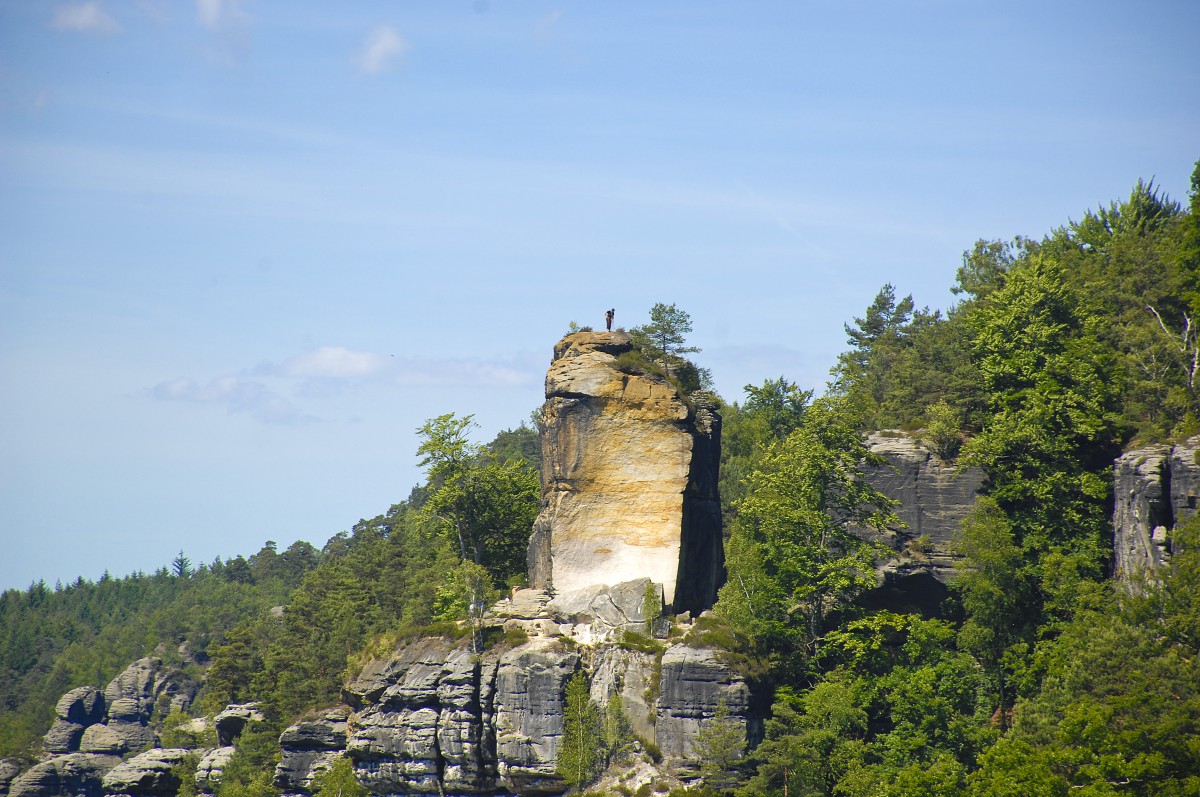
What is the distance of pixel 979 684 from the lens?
50531mm

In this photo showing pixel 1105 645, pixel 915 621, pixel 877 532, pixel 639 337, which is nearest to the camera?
pixel 1105 645

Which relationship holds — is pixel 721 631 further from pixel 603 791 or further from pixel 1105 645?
pixel 1105 645

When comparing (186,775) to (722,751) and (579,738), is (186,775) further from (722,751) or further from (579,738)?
(722,751)

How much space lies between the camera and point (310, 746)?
63.4 meters

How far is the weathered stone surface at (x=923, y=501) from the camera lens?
182ft

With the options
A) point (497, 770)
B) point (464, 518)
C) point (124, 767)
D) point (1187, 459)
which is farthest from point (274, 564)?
point (1187, 459)

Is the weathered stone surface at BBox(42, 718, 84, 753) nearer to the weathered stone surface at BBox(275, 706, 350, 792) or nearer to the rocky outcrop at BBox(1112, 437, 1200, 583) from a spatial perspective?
the weathered stone surface at BBox(275, 706, 350, 792)

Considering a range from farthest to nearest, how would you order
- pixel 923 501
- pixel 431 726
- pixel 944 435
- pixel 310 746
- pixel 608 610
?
pixel 310 746, pixel 944 435, pixel 923 501, pixel 431 726, pixel 608 610

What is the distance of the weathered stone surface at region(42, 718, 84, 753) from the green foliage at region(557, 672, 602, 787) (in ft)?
238

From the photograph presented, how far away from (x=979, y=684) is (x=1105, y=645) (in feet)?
23.6

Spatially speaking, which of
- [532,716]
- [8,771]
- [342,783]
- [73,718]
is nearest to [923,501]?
[532,716]

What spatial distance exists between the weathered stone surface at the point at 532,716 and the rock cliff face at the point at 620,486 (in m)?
4.39

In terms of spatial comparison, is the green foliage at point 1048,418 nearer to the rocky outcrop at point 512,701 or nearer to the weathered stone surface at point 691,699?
the weathered stone surface at point 691,699

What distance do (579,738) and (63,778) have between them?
6586 centimetres
